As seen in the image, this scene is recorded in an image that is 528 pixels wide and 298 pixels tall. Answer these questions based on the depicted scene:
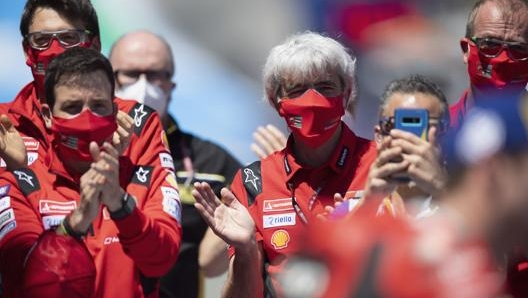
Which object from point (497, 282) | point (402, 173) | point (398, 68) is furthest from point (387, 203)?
point (398, 68)

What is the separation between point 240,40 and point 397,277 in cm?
537

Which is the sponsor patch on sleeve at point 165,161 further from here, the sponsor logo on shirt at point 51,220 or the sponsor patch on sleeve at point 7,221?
the sponsor patch on sleeve at point 7,221

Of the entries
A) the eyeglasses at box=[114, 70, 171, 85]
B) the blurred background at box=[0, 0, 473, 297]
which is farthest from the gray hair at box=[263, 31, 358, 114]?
the blurred background at box=[0, 0, 473, 297]

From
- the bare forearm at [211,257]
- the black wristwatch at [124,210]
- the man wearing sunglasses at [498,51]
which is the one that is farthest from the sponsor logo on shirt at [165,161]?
the bare forearm at [211,257]

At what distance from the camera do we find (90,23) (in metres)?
5.09

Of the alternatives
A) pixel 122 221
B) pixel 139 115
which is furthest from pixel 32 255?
pixel 139 115

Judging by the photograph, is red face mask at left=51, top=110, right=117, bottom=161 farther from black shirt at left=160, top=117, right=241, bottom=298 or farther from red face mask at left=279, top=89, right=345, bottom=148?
black shirt at left=160, top=117, right=241, bottom=298

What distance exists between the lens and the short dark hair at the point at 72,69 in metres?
4.55

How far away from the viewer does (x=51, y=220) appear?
4488 millimetres

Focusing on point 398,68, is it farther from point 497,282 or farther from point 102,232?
point 497,282

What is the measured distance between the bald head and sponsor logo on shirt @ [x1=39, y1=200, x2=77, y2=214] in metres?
2.39

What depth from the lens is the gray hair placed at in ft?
15.4

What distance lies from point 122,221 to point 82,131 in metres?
0.41

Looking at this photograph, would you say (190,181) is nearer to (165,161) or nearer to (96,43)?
(96,43)
